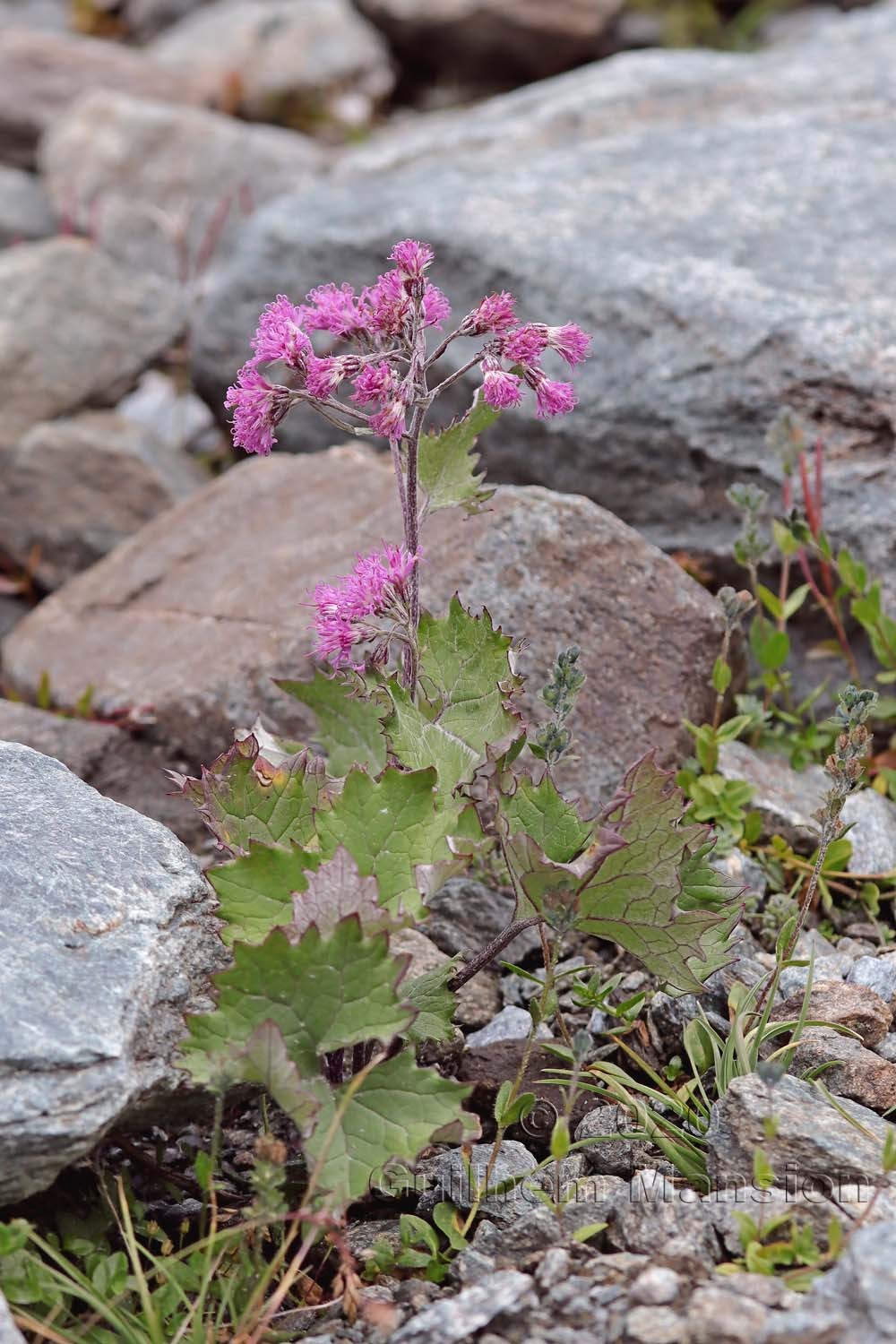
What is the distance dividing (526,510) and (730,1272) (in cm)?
234

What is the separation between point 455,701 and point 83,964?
0.99 meters

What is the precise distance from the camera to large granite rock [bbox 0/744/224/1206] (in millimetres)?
2354

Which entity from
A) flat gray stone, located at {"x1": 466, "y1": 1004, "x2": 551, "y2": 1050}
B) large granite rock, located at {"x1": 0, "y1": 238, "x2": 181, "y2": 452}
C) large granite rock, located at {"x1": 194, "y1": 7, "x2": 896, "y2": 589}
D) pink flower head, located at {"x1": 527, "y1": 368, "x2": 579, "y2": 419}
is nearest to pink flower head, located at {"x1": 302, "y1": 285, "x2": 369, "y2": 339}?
pink flower head, located at {"x1": 527, "y1": 368, "x2": 579, "y2": 419}

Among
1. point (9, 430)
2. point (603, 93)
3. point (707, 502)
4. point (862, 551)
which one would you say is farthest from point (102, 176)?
point (862, 551)

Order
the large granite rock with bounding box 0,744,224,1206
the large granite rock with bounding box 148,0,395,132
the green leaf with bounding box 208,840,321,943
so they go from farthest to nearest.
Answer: the large granite rock with bounding box 148,0,395,132
the green leaf with bounding box 208,840,321,943
the large granite rock with bounding box 0,744,224,1206

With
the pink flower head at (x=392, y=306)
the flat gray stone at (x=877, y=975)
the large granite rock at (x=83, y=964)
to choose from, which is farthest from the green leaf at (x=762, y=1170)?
the pink flower head at (x=392, y=306)

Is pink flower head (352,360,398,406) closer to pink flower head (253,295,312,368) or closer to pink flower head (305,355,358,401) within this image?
pink flower head (305,355,358,401)

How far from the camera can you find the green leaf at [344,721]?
305 centimetres

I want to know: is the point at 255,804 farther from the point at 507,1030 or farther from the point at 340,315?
the point at 340,315

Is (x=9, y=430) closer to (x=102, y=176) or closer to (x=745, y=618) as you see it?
(x=102, y=176)

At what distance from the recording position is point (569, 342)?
289 cm

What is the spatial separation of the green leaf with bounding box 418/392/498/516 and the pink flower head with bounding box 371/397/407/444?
245mm

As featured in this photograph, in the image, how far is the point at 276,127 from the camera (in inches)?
438

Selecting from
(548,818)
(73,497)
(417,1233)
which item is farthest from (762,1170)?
(73,497)
